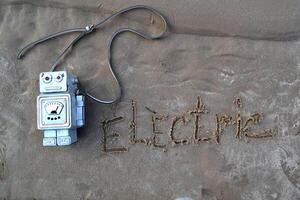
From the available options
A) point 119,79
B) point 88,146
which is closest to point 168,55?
point 119,79

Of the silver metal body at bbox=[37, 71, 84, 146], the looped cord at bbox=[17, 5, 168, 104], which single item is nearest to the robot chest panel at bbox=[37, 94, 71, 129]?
the silver metal body at bbox=[37, 71, 84, 146]

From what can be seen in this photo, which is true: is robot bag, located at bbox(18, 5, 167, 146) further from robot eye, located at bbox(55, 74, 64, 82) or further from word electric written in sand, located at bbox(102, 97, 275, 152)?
word electric written in sand, located at bbox(102, 97, 275, 152)

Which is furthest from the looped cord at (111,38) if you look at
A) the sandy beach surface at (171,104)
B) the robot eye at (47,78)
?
the robot eye at (47,78)

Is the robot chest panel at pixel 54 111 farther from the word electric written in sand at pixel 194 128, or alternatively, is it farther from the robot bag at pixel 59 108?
the word electric written in sand at pixel 194 128

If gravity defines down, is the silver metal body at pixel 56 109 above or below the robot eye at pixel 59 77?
below

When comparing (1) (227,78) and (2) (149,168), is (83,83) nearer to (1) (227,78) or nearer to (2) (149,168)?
(2) (149,168)

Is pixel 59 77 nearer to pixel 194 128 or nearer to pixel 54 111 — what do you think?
pixel 54 111
